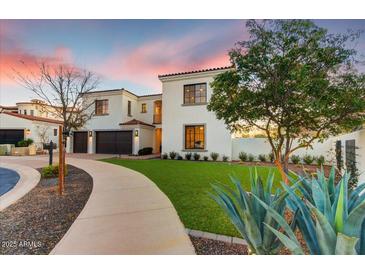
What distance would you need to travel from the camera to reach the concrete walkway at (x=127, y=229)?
234 centimetres

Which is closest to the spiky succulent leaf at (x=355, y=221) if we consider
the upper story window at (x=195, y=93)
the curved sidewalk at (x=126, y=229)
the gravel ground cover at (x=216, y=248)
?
the gravel ground cover at (x=216, y=248)

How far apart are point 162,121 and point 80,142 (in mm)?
8832

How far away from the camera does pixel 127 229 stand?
2736 mm

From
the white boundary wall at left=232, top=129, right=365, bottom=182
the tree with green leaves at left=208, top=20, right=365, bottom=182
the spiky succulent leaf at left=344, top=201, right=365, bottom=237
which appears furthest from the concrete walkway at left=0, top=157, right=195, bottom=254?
the white boundary wall at left=232, top=129, right=365, bottom=182

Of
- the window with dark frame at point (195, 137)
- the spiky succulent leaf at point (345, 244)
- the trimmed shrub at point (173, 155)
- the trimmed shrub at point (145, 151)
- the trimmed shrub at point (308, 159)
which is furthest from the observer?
the trimmed shrub at point (145, 151)

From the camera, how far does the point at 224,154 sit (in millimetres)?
12141

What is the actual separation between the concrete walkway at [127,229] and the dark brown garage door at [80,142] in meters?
14.4

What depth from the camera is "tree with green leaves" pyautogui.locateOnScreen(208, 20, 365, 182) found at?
2762mm

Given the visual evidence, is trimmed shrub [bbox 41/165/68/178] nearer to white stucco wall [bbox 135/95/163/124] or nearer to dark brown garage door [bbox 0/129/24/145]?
white stucco wall [bbox 135/95/163/124]

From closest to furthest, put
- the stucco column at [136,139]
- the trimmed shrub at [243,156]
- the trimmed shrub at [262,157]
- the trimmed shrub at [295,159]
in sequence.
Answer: the trimmed shrub at [295,159] < the trimmed shrub at [262,157] < the trimmed shrub at [243,156] < the stucco column at [136,139]

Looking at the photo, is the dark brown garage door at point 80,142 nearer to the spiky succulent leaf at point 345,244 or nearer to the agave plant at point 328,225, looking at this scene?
the agave plant at point 328,225

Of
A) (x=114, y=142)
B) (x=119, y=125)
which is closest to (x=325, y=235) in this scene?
(x=119, y=125)
